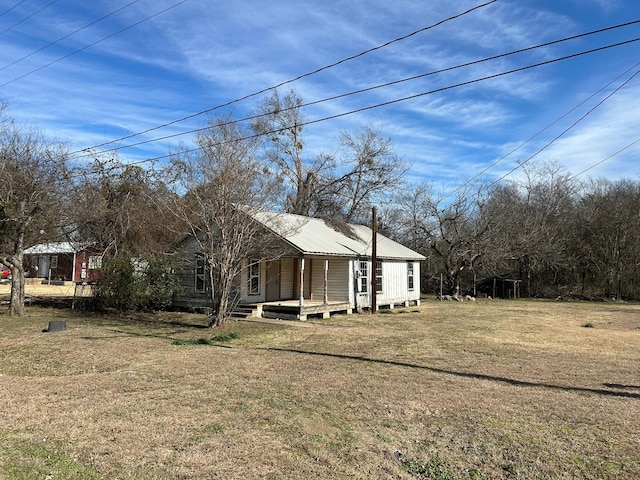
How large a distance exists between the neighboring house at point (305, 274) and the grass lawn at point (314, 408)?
516 centimetres

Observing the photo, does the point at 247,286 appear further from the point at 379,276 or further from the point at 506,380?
the point at 506,380

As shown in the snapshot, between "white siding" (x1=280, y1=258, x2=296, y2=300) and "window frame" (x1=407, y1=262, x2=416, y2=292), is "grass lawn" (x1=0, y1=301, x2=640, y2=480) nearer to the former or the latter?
"white siding" (x1=280, y1=258, x2=296, y2=300)

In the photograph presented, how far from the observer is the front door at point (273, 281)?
19.8 meters

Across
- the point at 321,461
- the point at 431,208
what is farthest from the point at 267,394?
the point at 431,208

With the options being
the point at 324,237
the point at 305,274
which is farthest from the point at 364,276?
the point at 305,274

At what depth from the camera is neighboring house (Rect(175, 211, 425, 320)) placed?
17031mm

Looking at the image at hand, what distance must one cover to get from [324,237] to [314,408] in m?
14.7

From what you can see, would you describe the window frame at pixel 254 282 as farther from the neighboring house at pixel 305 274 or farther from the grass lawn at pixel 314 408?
the grass lawn at pixel 314 408

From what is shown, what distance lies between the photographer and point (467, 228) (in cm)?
3269

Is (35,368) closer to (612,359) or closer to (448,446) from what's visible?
(448,446)

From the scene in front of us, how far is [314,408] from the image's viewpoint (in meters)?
6.02

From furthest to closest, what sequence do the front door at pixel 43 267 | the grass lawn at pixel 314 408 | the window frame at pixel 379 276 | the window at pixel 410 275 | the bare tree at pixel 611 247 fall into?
the front door at pixel 43 267 → the bare tree at pixel 611 247 → the window at pixel 410 275 → the window frame at pixel 379 276 → the grass lawn at pixel 314 408

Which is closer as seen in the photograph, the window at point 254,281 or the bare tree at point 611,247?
the window at point 254,281

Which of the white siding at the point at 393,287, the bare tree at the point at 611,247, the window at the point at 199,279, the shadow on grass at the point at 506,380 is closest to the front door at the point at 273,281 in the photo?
the window at the point at 199,279
